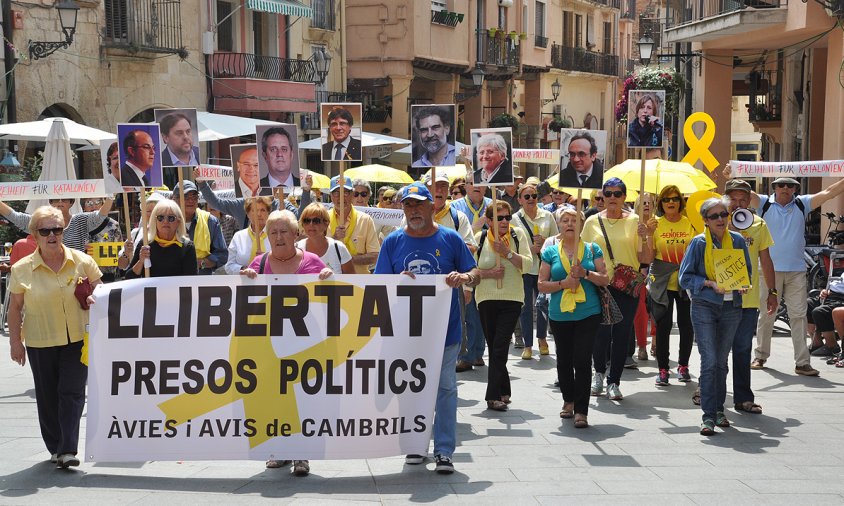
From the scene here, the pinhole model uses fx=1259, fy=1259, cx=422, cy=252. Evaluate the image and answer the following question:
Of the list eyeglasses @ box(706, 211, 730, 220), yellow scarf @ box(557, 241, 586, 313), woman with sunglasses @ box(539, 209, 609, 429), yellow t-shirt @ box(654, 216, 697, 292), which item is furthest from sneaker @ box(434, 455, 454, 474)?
yellow t-shirt @ box(654, 216, 697, 292)

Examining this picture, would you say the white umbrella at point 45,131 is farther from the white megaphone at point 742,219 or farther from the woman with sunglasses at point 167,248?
the white megaphone at point 742,219

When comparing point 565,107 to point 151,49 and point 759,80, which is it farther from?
point 151,49

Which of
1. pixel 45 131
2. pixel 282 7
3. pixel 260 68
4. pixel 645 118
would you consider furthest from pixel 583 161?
pixel 260 68

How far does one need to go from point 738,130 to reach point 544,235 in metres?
49.5

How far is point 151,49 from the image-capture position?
25812 mm

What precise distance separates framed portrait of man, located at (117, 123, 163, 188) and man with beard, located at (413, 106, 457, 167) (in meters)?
2.40

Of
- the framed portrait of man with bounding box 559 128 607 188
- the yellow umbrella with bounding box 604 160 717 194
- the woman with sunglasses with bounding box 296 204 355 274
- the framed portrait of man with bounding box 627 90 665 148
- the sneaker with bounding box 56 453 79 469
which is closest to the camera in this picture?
the sneaker with bounding box 56 453 79 469

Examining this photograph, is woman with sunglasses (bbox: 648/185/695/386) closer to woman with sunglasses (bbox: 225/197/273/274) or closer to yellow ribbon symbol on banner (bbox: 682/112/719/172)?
yellow ribbon symbol on banner (bbox: 682/112/719/172)

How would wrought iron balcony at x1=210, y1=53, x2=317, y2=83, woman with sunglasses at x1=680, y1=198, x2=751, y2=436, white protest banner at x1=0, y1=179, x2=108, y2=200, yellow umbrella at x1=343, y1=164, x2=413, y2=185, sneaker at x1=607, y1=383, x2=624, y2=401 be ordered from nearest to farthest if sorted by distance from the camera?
woman with sunglasses at x1=680, y1=198, x2=751, y2=436 → sneaker at x1=607, y1=383, x2=624, y2=401 → white protest banner at x1=0, y1=179, x2=108, y2=200 → yellow umbrella at x1=343, y1=164, x2=413, y2=185 → wrought iron balcony at x1=210, y1=53, x2=317, y2=83

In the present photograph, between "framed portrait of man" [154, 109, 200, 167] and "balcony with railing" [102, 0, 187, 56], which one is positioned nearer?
"framed portrait of man" [154, 109, 200, 167]

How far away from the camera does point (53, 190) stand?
39.8 ft

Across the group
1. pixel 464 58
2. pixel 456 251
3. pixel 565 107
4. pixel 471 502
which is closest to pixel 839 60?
pixel 456 251

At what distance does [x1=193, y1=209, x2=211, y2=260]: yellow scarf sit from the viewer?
11.2 meters

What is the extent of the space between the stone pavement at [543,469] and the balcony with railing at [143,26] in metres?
16.0
